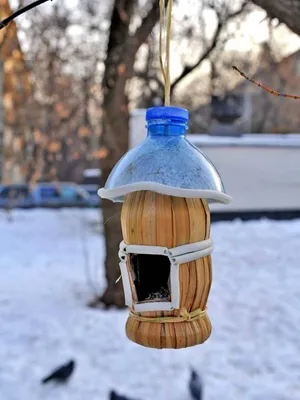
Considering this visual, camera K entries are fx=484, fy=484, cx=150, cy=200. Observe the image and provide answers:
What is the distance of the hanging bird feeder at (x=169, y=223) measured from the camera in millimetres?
1236

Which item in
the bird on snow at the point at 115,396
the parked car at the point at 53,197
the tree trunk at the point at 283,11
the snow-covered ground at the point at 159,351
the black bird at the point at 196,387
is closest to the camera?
the tree trunk at the point at 283,11

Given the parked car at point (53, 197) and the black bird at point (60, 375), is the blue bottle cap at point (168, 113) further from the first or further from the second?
the parked car at point (53, 197)

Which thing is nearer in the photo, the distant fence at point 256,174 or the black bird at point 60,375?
the black bird at point 60,375

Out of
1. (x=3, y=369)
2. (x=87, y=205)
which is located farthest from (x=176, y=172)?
(x=87, y=205)

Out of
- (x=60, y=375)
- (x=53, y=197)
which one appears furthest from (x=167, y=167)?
(x=53, y=197)

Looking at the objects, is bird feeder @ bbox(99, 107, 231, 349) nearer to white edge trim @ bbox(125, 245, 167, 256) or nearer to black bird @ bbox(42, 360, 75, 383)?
white edge trim @ bbox(125, 245, 167, 256)

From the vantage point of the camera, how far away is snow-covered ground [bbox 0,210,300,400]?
381cm

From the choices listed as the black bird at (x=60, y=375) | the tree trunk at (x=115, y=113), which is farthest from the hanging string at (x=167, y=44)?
the tree trunk at (x=115, y=113)

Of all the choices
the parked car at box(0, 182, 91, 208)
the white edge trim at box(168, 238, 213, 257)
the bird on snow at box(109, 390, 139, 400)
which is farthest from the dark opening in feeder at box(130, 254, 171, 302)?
the parked car at box(0, 182, 91, 208)

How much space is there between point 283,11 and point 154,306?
6.07ft

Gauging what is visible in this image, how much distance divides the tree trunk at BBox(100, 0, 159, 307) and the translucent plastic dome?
3.72 meters

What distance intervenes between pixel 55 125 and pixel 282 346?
5.42 m

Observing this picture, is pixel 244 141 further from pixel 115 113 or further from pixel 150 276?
pixel 150 276

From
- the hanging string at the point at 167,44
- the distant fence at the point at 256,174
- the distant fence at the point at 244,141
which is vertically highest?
the hanging string at the point at 167,44
